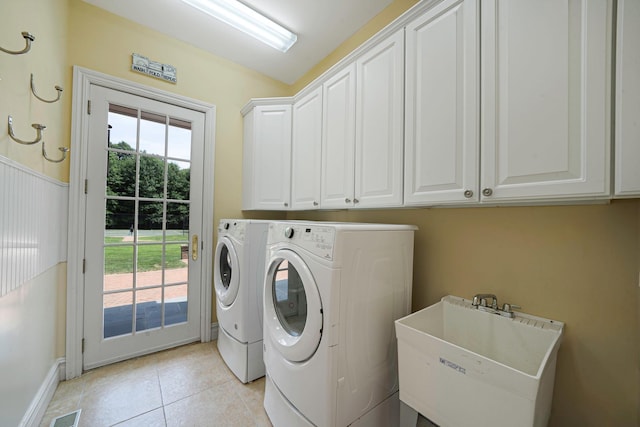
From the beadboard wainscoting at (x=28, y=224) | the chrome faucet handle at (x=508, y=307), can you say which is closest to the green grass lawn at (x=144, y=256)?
the beadboard wainscoting at (x=28, y=224)

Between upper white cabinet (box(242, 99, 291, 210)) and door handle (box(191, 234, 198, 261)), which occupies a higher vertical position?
upper white cabinet (box(242, 99, 291, 210))

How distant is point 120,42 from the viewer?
2.00 meters

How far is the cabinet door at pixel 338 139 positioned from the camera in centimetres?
163

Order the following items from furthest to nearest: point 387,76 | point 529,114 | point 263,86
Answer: point 263,86
point 387,76
point 529,114

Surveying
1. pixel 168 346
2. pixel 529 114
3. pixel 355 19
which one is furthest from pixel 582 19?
pixel 168 346

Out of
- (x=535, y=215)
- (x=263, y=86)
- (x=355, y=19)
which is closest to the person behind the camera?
(x=535, y=215)

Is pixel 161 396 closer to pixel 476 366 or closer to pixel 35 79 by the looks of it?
pixel 476 366

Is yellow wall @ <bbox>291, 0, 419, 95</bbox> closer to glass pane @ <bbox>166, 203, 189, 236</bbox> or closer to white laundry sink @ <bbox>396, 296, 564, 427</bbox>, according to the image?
glass pane @ <bbox>166, 203, 189, 236</bbox>

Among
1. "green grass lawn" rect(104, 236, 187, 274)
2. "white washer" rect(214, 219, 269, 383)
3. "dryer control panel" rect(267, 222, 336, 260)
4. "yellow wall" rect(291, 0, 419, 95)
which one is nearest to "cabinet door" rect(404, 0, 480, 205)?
"dryer control panel" rect(267, 222, 336, 260)

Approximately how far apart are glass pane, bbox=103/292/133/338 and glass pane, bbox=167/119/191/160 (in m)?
1.29

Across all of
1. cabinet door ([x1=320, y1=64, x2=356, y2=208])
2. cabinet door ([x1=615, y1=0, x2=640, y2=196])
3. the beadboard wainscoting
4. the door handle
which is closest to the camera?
cabinet door ([x1=615, y1=0, x2=640, y2=196])

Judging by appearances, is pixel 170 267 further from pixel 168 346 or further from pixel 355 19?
pixel 355 19

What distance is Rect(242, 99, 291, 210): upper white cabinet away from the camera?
2.25 m

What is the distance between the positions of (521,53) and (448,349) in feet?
3.82
